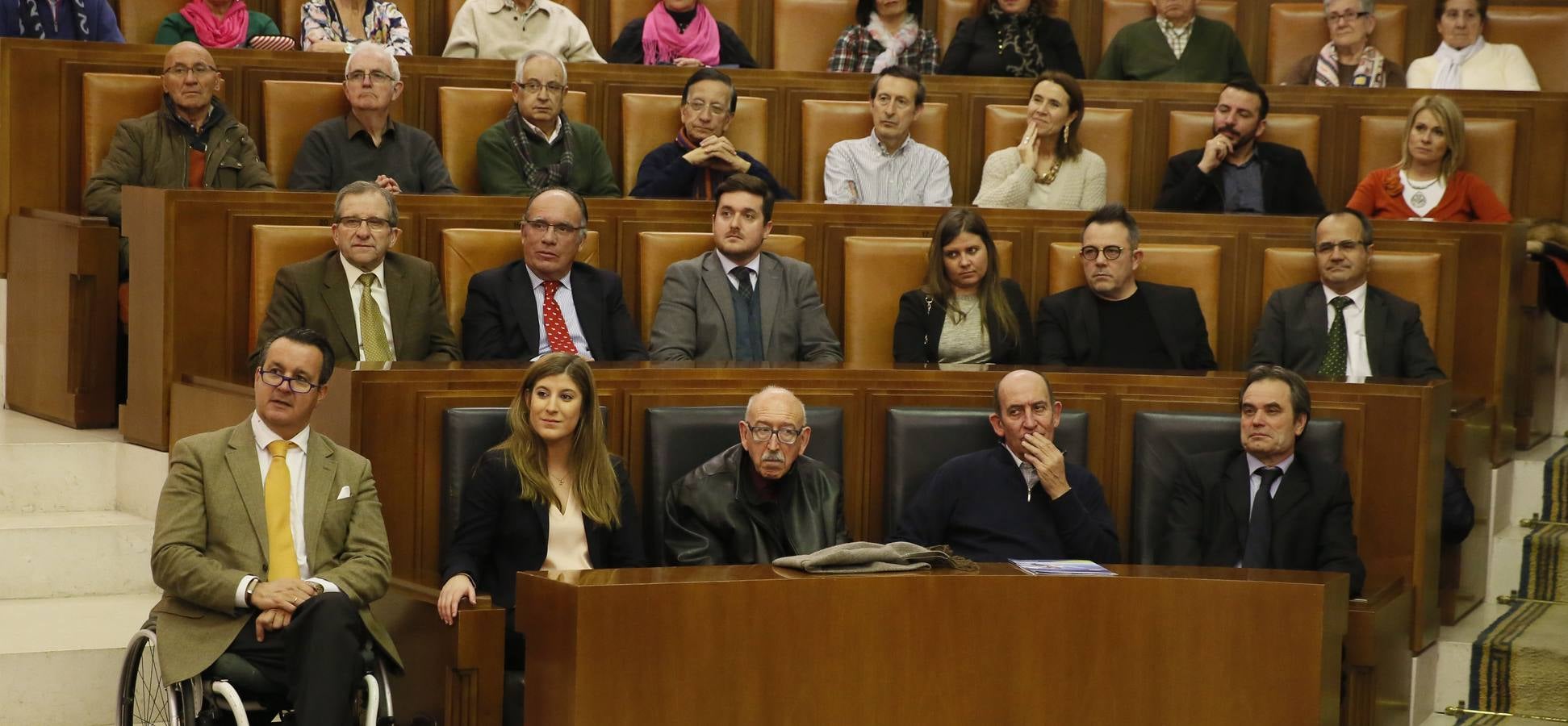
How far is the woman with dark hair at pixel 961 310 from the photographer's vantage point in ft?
12.5

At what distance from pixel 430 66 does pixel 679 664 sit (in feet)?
8.32

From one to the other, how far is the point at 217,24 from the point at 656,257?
162 cm

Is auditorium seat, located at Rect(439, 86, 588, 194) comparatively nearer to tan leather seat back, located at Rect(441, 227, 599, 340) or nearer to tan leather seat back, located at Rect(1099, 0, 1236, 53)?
tan leather seat back, located at Rect(441, 227, 599, 340)

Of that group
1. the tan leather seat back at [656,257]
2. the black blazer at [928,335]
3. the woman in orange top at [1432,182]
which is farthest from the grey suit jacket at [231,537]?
the woman in orange top at [1432,182]

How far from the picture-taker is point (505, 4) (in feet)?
16.6

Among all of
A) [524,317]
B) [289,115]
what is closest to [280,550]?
[524,317]

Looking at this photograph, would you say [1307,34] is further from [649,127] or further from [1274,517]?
[1274,517]

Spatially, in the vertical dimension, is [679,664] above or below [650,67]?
below

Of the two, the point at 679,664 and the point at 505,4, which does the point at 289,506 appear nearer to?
the point at 679,664

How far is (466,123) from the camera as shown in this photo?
4582 millimetres

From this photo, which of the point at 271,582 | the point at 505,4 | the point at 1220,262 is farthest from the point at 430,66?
the point at 271,582

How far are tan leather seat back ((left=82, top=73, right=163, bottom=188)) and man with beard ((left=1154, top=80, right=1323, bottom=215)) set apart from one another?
2.47 meters

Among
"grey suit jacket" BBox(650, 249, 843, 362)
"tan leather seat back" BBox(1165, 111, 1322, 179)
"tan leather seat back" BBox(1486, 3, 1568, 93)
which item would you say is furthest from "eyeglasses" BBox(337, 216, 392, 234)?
"tan leather seat back" BBox(1486, 3, 1568, 93)

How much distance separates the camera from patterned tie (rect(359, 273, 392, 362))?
11.7 feet
